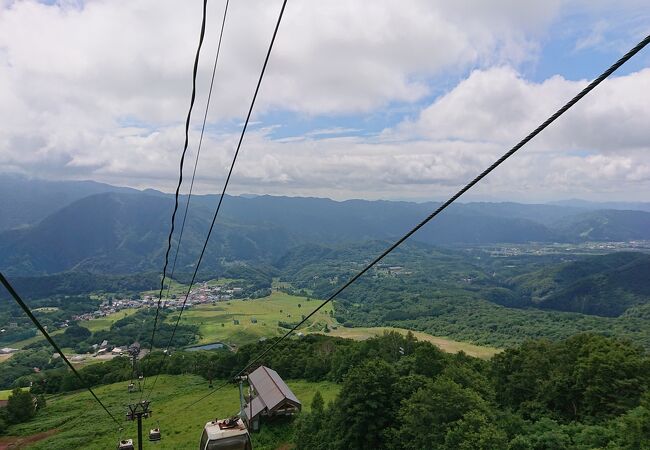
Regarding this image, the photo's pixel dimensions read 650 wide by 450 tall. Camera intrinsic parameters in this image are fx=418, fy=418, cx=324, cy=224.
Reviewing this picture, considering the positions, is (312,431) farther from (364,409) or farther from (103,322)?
(103,322)

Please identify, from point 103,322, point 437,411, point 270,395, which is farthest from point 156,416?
point 103,322

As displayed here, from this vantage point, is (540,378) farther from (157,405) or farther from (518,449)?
(157,405)

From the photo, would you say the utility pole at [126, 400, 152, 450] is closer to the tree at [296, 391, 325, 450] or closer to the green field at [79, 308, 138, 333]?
the tree at [296, 391, 325, 450]

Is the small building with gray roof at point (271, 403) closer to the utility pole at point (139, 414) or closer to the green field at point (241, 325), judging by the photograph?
the utility pole at point (139, 414)

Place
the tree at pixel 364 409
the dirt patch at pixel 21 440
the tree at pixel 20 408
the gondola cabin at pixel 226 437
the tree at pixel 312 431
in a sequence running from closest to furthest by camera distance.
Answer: the gondola cabin at pixel 226 437, the tree at pixel 364 409, the tree at pixel 312 431, the dirt patch at pixel 21 440, the tree at pixel 20 408

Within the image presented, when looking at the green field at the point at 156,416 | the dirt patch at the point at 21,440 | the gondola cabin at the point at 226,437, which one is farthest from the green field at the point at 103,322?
the gondola cabin at the point at 226,437
